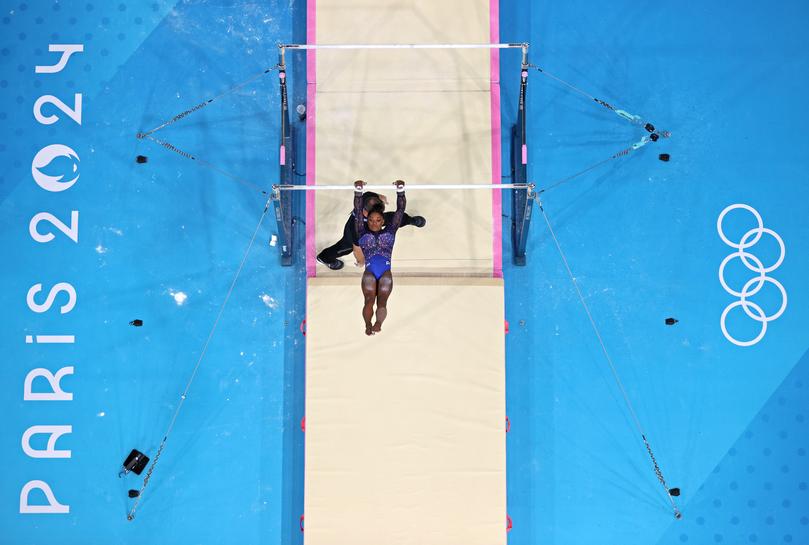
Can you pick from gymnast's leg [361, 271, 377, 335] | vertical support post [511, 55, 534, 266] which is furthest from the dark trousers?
vertical support post [511, 55, 534, 266]

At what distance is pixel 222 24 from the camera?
6.83m

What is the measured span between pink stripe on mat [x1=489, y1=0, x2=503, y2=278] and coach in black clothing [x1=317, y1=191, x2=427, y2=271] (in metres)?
0.69

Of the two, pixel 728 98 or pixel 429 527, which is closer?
pixel 429 527

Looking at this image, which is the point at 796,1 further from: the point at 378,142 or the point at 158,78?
the point at 158,78

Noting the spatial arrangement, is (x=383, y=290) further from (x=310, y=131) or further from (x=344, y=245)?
(x=310, y=131)

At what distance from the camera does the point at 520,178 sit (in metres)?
6.40

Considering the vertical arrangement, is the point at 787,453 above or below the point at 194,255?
below

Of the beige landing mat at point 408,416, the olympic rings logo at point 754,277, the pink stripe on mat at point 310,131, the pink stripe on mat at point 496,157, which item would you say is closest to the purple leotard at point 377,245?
the beige landing mat at point 408,416

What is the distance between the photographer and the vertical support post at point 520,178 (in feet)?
20.6

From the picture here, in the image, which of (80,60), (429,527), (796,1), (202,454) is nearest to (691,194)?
(796,1)

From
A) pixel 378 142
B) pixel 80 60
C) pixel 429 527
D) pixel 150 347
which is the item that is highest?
→ pixel 80 60

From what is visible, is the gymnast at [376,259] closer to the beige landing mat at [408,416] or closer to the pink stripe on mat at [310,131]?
the beige landing mat at [408,416]

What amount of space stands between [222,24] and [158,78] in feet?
2.74

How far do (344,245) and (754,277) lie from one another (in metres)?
3.98
